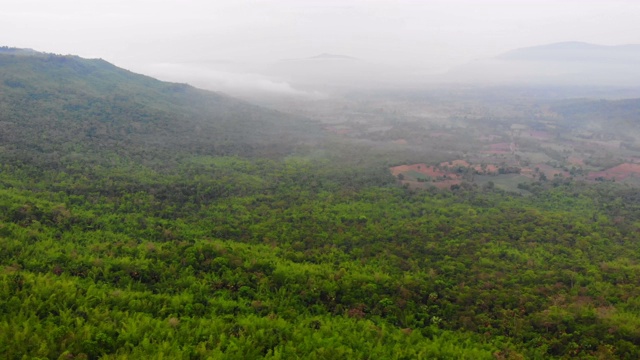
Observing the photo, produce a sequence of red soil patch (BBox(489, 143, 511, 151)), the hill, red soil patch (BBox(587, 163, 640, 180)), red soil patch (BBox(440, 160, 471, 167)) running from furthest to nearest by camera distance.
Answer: red soil patch (BBox(489, 143, 511, 151)) < red soil patch (BBox(440, 160, 471, 167)) < red soil patch (BBox(587, 163, 640, 180)) < the hill

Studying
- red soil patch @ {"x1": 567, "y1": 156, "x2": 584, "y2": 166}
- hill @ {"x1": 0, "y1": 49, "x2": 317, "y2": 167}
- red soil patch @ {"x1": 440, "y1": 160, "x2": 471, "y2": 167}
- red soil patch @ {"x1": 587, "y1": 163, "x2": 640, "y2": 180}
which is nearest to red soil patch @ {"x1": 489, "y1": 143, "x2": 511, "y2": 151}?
red soil patch @ {"x1": 567, "y1": 156, "x2": 584, "y2": 166}

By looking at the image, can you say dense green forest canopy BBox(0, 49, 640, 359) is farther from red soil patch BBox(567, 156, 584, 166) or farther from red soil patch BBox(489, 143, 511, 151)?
red soil patch BBox(489, 143, 511, 151)

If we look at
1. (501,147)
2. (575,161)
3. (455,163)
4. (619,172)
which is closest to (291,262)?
(455,163)

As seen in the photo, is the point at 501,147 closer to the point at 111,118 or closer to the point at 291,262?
the point at 291,262

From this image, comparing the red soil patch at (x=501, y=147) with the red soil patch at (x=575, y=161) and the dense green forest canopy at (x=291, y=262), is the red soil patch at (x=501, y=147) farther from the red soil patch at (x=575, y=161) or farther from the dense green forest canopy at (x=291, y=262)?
the dense green forest canopy at (x=291, y=262)

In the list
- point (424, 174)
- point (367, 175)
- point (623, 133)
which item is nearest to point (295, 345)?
point (367, 175)

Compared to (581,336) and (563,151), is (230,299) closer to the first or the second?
(581,336)

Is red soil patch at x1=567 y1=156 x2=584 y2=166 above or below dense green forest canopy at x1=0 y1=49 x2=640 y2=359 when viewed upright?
above
